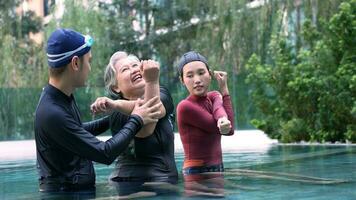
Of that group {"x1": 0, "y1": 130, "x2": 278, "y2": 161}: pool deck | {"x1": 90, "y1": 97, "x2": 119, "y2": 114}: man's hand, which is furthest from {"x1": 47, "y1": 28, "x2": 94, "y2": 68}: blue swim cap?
{"x1": 0, "y1": 130, "x2": 278, "y2": 161}: pool deck

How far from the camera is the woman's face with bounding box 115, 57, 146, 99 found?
3316mm

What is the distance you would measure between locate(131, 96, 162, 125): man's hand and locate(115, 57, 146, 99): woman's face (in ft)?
1.18

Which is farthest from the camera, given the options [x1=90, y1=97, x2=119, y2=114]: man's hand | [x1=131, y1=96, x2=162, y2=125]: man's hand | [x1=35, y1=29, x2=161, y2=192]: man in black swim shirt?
[x1=90, y1=97, x2=119, y2=114]: man's hand

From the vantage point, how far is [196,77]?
13.0ft

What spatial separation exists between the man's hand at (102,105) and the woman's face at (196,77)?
3.22 ft

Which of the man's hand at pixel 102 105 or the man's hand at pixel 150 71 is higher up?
the man's hand at pixel 150 71

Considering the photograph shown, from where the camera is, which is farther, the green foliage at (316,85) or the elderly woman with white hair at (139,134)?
the green foliage at (316,85)

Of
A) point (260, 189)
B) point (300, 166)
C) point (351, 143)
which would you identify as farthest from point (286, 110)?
point (260, 189)

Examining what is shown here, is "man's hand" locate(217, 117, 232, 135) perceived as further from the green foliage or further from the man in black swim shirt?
the green foliage

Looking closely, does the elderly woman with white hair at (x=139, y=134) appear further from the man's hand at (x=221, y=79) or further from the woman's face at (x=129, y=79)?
the man's hand at (x=221, y=79)

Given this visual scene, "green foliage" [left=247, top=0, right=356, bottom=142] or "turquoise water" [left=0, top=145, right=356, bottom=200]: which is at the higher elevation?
"green foliage" [left=247, top=0, right=356, bottom=142]

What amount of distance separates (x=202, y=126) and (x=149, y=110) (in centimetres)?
108

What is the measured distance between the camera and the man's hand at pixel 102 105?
3012mm

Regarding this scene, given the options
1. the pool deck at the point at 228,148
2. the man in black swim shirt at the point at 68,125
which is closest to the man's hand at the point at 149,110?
the man in black swim shirt at the point at 68,125
